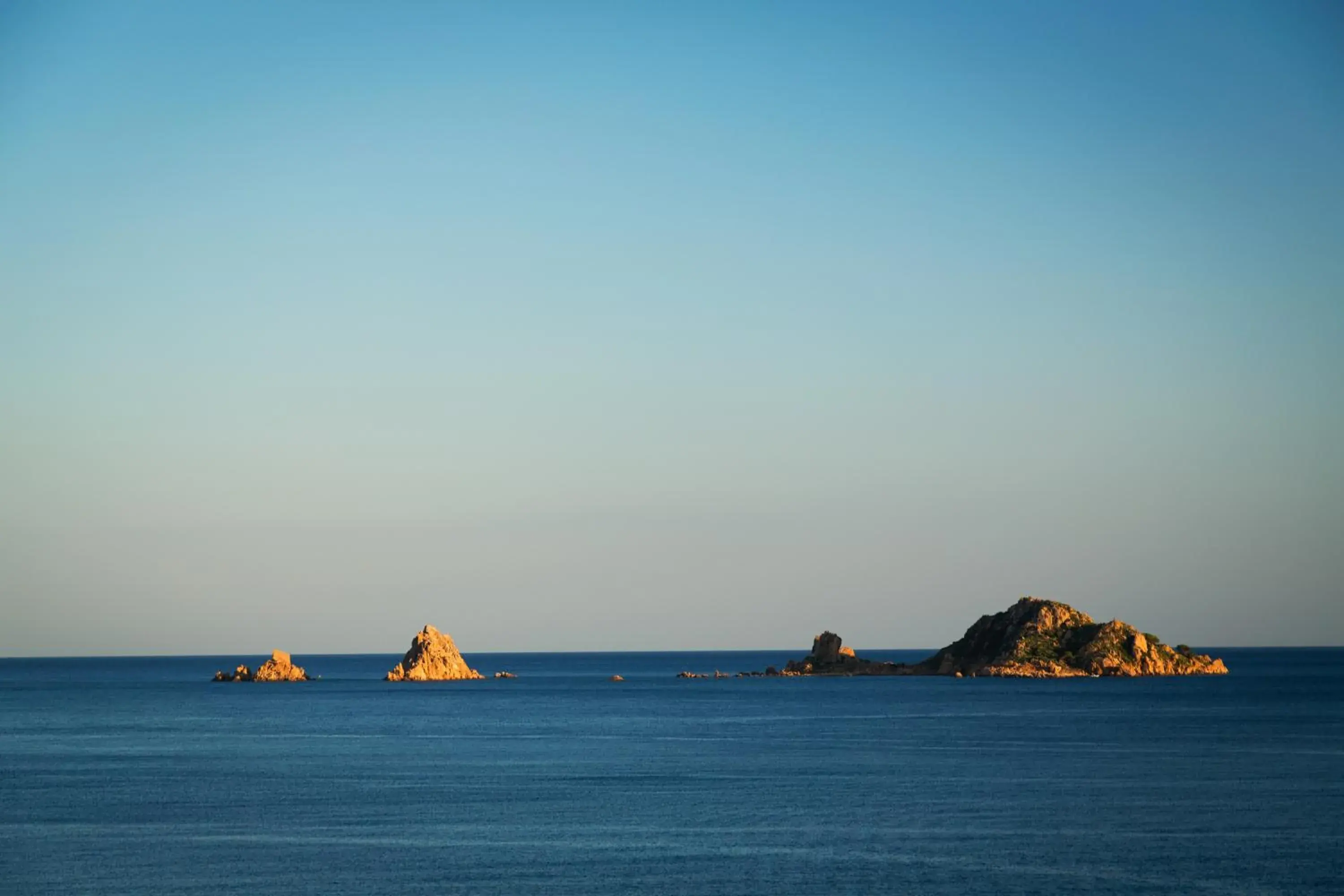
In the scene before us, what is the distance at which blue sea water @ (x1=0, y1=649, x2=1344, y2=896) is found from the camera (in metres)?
67.1

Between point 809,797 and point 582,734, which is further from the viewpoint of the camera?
point 582,734

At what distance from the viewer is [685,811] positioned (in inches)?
3457

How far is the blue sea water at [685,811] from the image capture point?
220 ft

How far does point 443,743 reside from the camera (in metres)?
139

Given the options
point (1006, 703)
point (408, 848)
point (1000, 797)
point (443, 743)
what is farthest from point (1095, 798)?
point (1006, 703)

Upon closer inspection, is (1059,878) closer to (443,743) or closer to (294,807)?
(294,807)

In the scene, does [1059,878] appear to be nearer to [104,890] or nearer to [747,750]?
[104,890]

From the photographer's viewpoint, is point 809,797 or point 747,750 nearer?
point 809,797

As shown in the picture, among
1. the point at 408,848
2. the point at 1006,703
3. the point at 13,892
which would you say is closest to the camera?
the point at 13,892

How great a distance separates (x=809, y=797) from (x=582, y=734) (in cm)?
6195

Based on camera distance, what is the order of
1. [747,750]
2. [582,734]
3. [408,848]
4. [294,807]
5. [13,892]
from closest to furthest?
[13,892], [408,848], [294,807], [747,750], [582,734]

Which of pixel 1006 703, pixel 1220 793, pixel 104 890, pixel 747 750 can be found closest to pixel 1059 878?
pixel 1220 793

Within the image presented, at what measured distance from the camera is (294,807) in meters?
90.6

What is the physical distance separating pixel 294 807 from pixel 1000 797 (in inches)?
1761
